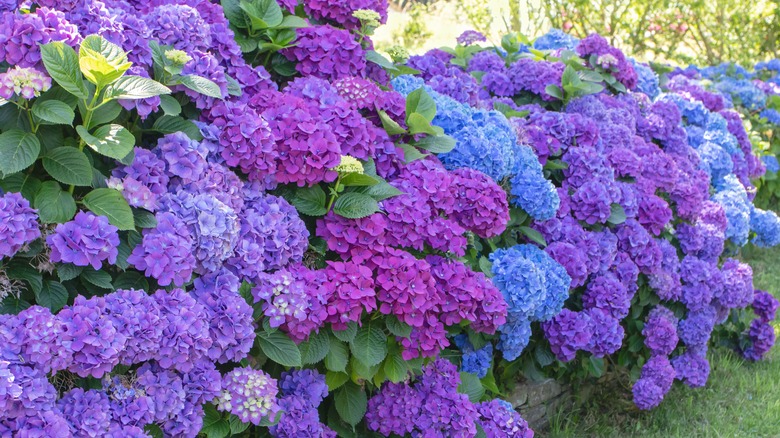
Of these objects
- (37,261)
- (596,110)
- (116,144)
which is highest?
(116,144)

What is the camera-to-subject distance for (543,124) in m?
3.58

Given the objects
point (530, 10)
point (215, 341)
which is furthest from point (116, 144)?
point (530, 10)

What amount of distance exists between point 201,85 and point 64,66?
41 centimetres

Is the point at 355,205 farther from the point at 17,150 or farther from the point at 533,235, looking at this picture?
the point at 533,235

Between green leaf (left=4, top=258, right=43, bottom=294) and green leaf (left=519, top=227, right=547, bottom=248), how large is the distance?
190cm

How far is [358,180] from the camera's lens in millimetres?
2412

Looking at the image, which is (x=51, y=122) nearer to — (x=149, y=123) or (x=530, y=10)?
(x=149, y=123)

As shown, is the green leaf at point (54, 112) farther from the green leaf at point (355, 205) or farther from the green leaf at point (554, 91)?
the green leaf at point (554, 91)

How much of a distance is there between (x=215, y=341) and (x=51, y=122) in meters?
0.65

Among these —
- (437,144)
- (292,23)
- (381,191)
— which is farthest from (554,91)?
(381,191)

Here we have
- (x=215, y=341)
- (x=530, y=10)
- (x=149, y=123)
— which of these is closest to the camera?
(x=215, y=341)

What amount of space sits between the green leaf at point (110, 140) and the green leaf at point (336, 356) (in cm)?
78

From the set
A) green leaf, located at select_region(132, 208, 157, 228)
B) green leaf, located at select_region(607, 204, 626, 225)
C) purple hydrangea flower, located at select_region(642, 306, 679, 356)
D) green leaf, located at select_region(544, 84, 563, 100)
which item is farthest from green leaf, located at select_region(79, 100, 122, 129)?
purple hydrangea flower, located at select_region(642, 306, 679, 356)

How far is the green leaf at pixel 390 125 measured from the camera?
2.66 m
